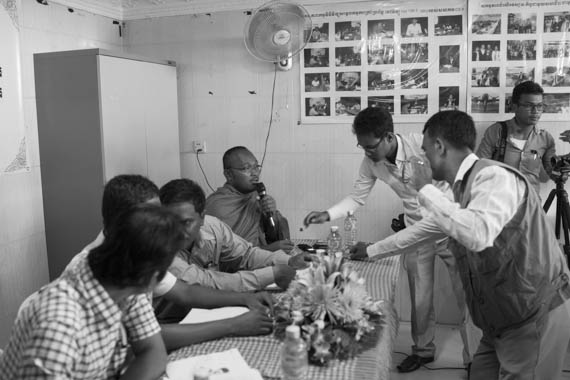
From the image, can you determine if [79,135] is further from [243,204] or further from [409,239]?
[409,239]

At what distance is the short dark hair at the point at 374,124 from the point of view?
2.57m

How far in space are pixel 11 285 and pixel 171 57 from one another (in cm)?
197

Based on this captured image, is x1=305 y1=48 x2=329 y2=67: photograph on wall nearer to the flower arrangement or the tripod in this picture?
the tripod

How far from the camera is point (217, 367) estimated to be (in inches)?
56.3

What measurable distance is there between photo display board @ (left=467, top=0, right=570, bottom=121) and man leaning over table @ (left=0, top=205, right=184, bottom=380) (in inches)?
111

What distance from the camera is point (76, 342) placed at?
1.12 metres

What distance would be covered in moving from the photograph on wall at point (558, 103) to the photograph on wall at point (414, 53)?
32.5 inches

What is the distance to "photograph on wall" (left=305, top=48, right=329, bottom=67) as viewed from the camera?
3.63 meters

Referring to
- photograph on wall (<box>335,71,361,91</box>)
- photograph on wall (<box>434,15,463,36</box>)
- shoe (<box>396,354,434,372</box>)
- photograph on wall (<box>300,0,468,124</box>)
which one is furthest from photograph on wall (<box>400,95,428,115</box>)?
shoe (<box>396,354,434,372</box>)

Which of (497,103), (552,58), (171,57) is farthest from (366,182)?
(171,57)

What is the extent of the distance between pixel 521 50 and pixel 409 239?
1.86 meters

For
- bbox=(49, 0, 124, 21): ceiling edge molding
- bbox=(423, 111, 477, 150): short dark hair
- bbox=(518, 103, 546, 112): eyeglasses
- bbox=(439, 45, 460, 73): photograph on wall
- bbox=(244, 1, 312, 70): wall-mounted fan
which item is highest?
bbox=(49, 0, 124, 21): ceiling edge molding

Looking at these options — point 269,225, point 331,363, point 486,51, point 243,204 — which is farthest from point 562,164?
point 331,363

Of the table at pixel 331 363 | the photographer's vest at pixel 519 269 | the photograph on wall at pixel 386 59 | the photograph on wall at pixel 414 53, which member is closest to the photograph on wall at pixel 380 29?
the photograph on wall at pixel 386 59
